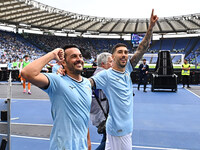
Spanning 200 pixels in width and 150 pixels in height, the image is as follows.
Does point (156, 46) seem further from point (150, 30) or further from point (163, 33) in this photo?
point (150, 30)

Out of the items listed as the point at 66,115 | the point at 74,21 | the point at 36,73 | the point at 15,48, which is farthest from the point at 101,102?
the point at 74,21

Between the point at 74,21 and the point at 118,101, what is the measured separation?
1633 inches

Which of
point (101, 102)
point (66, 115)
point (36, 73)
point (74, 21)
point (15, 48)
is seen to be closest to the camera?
point (36, 73)

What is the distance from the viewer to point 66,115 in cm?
175

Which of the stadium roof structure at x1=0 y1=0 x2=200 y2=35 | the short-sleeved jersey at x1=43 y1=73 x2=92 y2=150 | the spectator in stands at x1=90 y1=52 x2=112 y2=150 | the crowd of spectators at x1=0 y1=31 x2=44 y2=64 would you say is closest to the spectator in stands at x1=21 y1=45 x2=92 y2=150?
the short-sleeved jersey at x1=43 y1=73 x2=92 y2=150

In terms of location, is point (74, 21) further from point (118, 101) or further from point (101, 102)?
point (118, 101)

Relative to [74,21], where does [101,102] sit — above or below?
below

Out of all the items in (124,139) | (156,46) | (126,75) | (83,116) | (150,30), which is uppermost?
(156,46)

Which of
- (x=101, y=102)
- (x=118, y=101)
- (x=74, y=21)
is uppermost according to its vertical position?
(x=74, y=21)

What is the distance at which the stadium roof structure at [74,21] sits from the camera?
32.1 meters

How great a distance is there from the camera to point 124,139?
7.90 feet

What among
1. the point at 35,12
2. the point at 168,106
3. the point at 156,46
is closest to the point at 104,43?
the point at 156,46

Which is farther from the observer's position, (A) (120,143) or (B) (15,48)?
(B) (15,48)

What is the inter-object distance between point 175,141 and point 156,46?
4638 centimetres
